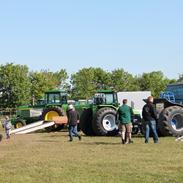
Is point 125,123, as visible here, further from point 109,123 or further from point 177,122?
point 109,123

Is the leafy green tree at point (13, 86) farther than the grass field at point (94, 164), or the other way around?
the leafy green tree at point (13, 86)

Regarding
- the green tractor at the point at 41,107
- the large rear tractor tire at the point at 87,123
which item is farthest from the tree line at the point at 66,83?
the large rear tractor tire at the point at 87,123

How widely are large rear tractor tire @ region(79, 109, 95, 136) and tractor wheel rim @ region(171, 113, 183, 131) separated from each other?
17.7 ft

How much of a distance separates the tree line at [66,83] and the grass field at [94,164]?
2379 inches

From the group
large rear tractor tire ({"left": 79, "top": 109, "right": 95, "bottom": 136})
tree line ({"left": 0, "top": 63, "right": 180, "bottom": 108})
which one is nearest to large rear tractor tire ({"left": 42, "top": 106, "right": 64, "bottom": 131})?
large rear tractor tire ({"left": 79, "top": 109, "right": 95, "bottom": 136})

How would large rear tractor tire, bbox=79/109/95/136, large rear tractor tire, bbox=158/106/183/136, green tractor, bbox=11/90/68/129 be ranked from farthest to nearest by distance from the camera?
green tractor, bbox=11/90/68/129, large rear tractor tire, bbox=79/109/95/136, large rear tractor tire, bbox=158/106/183/136

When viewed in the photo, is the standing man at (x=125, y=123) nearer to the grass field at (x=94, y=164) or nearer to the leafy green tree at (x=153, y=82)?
the grass field at (x=94, y=164)

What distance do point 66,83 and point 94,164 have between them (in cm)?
7781

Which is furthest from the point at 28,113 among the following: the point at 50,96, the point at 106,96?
the point at 106,96

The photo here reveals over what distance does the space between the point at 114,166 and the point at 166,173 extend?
5.50 ft

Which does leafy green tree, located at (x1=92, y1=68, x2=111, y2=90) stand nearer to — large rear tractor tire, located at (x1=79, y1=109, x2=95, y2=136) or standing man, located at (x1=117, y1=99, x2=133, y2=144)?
large rear tractor tire, located at (x1=79, y1=109, x2=95, y2=136)

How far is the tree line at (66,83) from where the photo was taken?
79438mm

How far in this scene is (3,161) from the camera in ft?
47.3

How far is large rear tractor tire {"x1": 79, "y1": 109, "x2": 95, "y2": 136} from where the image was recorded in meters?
26.8
